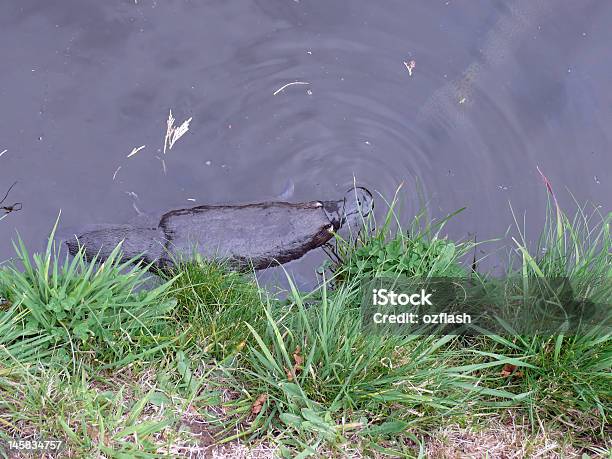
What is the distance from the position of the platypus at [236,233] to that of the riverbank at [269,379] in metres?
0.32

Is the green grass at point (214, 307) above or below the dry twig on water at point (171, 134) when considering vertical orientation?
below

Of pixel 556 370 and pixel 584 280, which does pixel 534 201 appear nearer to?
pixel 584 280

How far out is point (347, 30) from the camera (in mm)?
3613

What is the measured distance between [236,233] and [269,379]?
0.94 metres

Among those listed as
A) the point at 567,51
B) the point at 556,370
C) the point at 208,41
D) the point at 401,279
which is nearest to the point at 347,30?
the point at 208,41

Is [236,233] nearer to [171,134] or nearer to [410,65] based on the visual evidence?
[171,134]

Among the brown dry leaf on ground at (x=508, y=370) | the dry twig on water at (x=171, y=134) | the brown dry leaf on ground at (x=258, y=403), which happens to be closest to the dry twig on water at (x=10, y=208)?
the dry twig on water at (x=171, y=134)

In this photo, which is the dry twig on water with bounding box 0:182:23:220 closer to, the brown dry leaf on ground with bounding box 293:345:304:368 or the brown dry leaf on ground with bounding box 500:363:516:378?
the brown dry leaf on ground with bounding box 293:345:304:368

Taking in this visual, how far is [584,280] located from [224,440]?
72.4 inches

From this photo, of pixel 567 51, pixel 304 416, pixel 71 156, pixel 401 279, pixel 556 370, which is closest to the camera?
pixel 304 416

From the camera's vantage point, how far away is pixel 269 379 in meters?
2.58

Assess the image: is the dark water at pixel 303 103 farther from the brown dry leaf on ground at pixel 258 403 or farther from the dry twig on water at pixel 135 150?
the brown dry leaf on ground at pixel 258 403

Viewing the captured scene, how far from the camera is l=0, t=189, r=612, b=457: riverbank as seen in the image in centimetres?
248

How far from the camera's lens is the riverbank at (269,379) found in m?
2.48
